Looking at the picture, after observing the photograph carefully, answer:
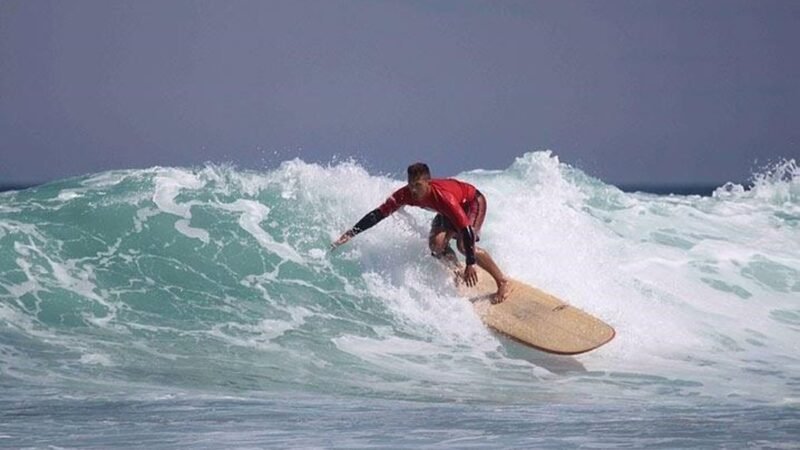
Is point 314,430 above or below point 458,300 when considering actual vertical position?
below

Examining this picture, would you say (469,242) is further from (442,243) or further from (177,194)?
(177,194)

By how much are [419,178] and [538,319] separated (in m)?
1.58

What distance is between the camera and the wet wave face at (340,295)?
8.38 meters

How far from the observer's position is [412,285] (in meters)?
10.2

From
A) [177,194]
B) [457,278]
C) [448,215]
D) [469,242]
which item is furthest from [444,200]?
[177,194]

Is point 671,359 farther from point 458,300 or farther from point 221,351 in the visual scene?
point 221,351

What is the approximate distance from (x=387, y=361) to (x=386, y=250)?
75.3 inches

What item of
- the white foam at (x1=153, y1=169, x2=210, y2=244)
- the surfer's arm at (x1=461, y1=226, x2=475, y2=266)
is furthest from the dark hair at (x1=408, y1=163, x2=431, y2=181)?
the white foam at (x1=153, y1=169, x2=210, y2=244)

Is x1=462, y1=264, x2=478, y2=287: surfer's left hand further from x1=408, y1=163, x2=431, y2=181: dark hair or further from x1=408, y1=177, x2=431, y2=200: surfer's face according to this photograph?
x1=408, y1=163, x2=431, y2=181: dark hair

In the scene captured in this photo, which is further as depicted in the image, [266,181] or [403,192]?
[266,181]

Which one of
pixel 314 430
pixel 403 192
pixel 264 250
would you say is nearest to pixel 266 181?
pixel 264 250

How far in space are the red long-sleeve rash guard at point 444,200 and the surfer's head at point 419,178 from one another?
73 millimetres

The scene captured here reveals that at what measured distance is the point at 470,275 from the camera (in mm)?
9383

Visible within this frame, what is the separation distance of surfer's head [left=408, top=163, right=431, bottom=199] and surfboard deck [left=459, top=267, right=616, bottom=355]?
1.13 metres
